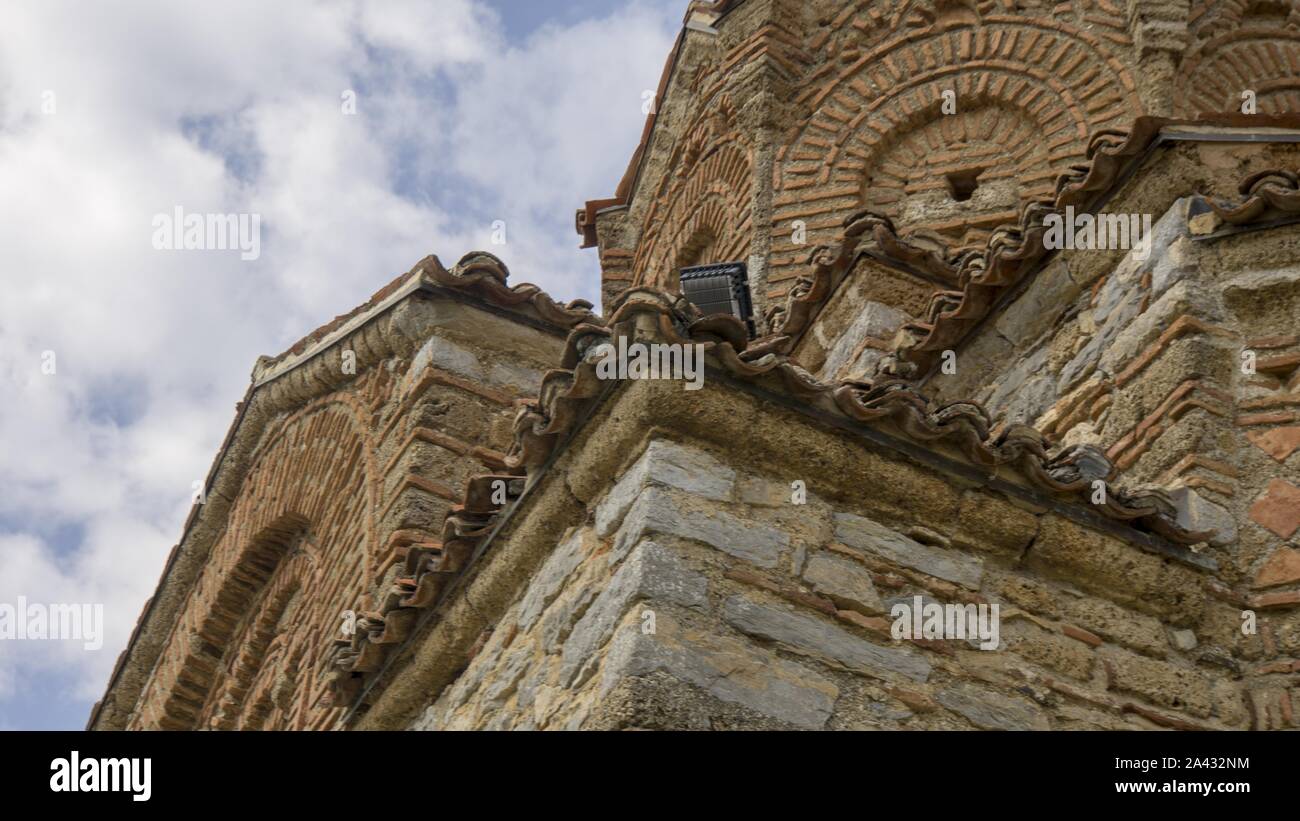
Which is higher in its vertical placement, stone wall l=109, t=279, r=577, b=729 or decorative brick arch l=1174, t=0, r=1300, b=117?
decorative brick arch l=1174, t=0, r=1300, b=117

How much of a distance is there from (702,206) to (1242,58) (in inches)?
136

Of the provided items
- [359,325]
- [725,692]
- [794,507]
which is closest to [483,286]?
[359,325]

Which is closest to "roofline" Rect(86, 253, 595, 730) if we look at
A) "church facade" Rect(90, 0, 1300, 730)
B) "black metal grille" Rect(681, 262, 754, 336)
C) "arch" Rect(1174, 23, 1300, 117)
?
"church facade" Rect(90, 0, 1300, 730)

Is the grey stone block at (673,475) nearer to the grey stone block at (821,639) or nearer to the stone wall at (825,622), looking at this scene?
the stone wall at (825,622)

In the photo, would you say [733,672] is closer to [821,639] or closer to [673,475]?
[821,639]

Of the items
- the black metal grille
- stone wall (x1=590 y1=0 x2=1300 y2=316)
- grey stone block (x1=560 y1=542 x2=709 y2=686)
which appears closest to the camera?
grey stone block (x1=560 y1=542 x2=709 y2=686)

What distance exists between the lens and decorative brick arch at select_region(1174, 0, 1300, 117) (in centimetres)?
1018

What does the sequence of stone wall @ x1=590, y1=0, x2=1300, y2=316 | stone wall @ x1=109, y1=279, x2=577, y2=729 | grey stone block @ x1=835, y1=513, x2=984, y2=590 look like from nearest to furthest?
grey stone block @ x1=835, y1=513, x2=984, y2=590
stone wall @ x1=109, y1=279, x2=577, y2=729
stone wall @ x1=590, y1=0, x2=1300, y2=316

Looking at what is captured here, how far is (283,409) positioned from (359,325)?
3.26 ft

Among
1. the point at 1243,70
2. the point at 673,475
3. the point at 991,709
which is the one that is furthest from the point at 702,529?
the point at 1243,70

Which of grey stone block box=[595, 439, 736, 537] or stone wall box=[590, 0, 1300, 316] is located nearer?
grey stone block box=[595, 439, 736, 537]

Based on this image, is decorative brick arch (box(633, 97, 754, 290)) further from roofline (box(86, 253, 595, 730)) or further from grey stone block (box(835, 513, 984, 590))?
grey stone block (box(835, 513, 984, 590))

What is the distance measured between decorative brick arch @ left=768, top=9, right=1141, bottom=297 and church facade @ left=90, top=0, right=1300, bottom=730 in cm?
146

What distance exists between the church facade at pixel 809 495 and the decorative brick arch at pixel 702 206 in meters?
1.77
